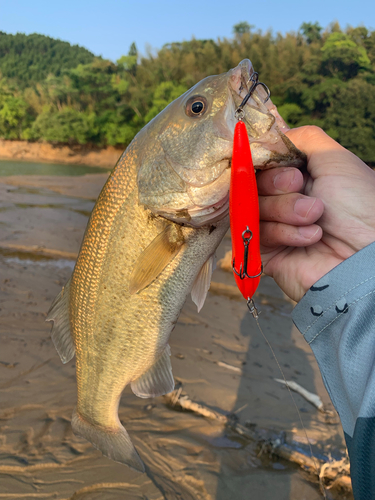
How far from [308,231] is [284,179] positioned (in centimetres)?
28

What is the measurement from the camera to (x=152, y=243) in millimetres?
1765

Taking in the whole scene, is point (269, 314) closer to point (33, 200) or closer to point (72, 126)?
point (33, 200)

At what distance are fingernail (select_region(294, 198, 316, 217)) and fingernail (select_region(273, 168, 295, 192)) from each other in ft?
0.31

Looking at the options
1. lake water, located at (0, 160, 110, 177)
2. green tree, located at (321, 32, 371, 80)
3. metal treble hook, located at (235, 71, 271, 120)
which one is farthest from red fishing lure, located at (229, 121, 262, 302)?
green tree, located at (321, 32, 371, 80)

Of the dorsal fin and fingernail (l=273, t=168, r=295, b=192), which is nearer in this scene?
fingernail (l=273, t=168, r=295, b=192)

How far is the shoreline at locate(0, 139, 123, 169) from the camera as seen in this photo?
42500 millimetres

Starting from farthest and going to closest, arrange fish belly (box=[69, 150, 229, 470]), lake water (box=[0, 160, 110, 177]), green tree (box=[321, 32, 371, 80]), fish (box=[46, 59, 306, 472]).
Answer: green tree (box=[321, 32, 371, 80]) < lake water (box=[0, 160, 110, 177]) < fish belly (box=[69, 150, 229, 470]) < fish (box=[46, 59, 306, 472])

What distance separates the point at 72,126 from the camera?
4244 cm

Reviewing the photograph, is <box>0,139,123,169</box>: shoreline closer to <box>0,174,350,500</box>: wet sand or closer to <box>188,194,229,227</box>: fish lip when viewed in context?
<box>0,174,350,500</box>: wet sand

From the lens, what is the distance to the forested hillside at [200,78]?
3294 cm

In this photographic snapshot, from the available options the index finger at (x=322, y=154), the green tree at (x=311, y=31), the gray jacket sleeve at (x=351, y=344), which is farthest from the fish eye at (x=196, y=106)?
the green tree at (x=311, y=31)

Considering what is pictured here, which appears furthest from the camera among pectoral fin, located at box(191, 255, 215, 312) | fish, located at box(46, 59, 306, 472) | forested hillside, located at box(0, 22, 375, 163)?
forested hillside, located at box(0, 22, 375, 163)

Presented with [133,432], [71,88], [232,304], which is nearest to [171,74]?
[71,88]

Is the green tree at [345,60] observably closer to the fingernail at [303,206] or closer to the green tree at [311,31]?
the green tree at [311,31]
